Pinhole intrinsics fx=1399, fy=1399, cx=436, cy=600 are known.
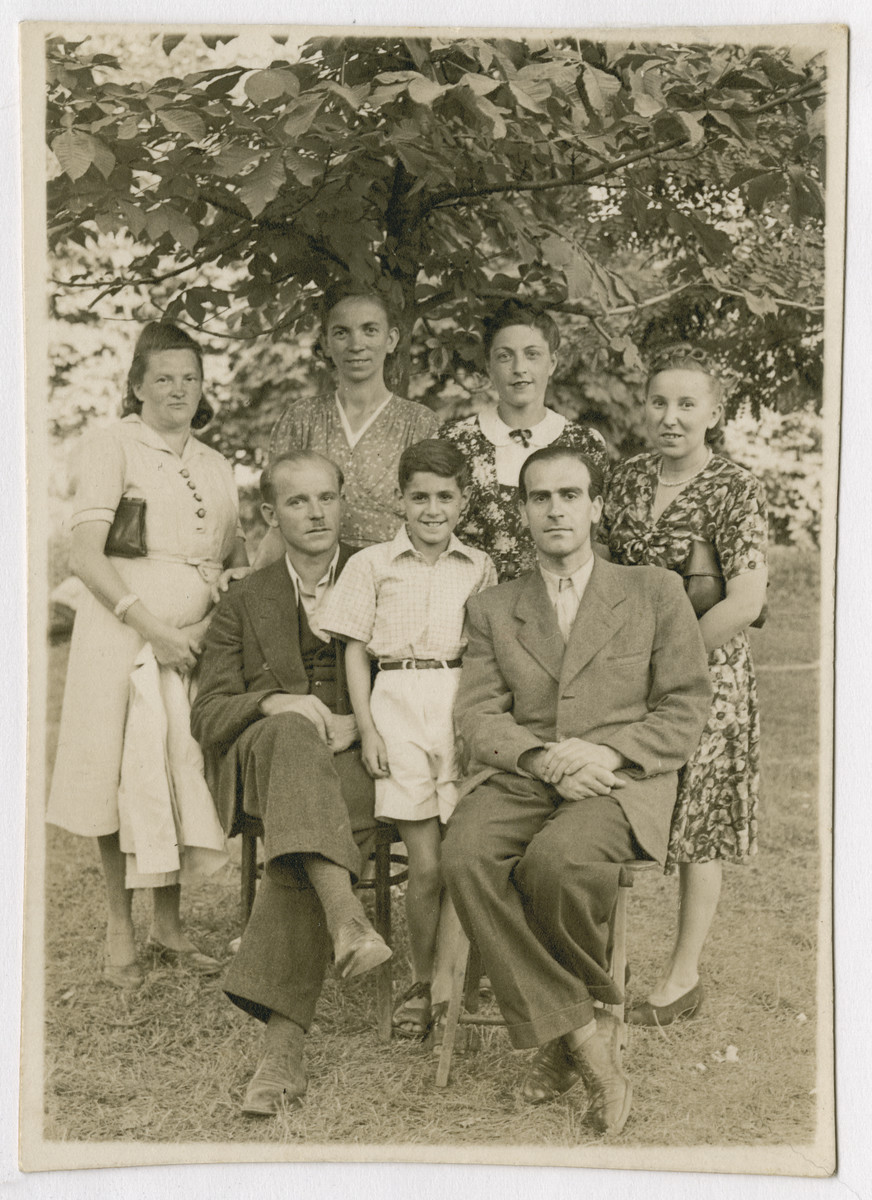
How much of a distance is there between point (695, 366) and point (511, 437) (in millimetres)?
643

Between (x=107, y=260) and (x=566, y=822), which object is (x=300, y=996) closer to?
(x=566, y=822)

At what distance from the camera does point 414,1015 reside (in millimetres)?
4520

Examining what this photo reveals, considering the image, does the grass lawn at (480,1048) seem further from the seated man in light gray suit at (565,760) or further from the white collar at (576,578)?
the white collar at (576,578)

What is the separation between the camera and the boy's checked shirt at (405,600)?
446cm

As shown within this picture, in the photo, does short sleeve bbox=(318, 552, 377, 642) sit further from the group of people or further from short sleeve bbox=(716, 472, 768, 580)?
short sleeve bbox=(716, 472, 768, 580)

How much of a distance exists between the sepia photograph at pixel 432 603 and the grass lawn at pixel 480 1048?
13mm

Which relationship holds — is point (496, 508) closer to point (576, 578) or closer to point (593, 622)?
point (576, 578)

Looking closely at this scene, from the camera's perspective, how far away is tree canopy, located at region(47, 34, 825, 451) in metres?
4.32

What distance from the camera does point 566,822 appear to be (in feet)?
13.5

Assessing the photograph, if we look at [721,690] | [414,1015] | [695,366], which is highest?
[695,366]

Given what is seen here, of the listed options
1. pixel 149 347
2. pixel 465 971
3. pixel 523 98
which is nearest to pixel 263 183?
pixel 149 347

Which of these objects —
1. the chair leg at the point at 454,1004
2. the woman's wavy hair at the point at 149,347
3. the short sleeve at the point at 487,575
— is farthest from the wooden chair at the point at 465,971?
the woman's wavy hair at the point at 149,347

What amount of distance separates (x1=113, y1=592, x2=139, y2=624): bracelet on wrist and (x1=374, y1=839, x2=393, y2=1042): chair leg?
3.65ft

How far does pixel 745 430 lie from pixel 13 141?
2.52 metres
